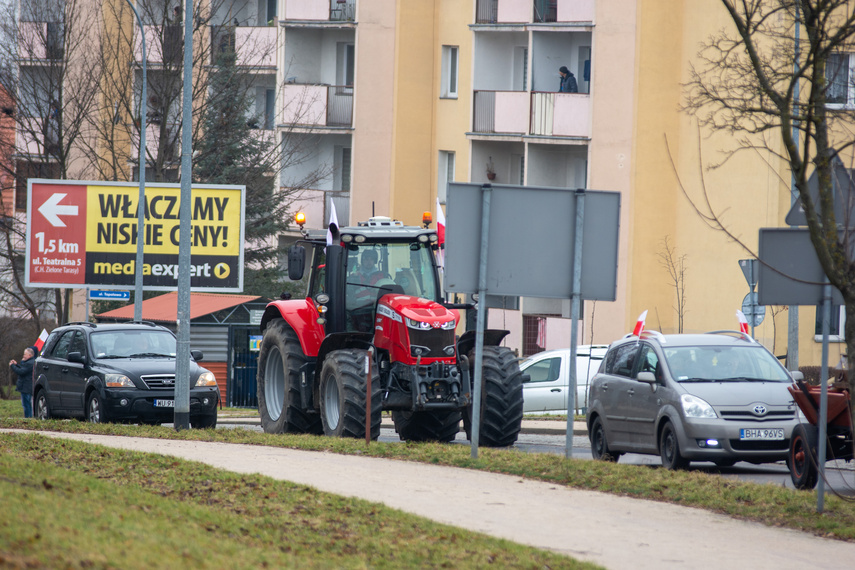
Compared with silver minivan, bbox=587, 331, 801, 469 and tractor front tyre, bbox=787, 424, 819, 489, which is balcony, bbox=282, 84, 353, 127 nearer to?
silver minivan, bbox=587, 331, 801, 469

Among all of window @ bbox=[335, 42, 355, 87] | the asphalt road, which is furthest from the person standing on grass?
window @ bbox=[335, 42, 355, 87]

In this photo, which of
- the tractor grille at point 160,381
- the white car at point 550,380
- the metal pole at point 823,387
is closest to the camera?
the metal pole at point 823,387

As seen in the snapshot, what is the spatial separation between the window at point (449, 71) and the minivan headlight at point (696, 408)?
27.0 m

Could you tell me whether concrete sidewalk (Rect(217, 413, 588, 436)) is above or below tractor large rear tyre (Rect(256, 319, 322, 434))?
below

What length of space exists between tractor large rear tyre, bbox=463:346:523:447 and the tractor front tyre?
12.3ft

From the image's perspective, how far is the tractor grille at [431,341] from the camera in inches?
567

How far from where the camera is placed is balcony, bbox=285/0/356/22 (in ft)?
132

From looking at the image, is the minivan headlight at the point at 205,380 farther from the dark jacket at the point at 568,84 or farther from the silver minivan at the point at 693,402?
the dark jacket at the point at 568,84

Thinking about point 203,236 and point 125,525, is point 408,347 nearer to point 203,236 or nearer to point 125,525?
point 125,525

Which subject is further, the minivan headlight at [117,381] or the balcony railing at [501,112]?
the balcony railing at [501,112]

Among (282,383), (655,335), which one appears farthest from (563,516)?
(282,383)

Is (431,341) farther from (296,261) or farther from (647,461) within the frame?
(647,461)

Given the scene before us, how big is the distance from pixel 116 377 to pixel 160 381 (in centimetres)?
68

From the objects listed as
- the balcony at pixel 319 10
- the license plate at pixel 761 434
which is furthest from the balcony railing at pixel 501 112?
the license plate at pixel 761 434
